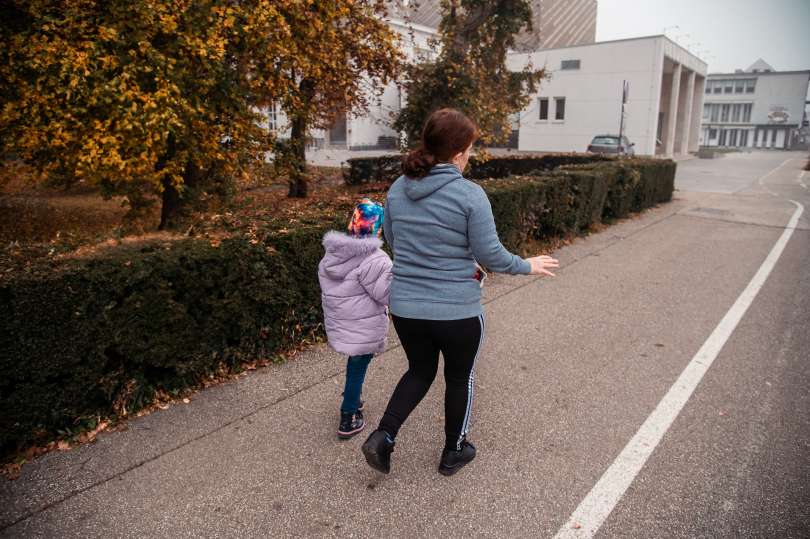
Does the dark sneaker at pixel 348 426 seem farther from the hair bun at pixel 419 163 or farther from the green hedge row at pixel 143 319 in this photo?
the hair bun at pixel 419 163

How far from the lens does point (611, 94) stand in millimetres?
35781

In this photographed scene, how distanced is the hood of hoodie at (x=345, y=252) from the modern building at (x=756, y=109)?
352 feet

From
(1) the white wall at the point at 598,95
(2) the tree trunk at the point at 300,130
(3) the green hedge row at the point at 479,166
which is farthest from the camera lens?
(1) the white wall at the point at 598,95

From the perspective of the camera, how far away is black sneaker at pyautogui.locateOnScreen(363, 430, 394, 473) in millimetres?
2836

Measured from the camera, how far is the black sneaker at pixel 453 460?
307cm

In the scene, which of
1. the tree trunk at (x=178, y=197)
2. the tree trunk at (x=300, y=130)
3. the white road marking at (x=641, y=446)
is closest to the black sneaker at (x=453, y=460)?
the white road marking at (x=641, y=446)

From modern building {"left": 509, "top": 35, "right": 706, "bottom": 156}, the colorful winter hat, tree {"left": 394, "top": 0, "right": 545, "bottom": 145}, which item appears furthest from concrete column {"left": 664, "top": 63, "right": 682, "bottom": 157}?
the colorful winter hat

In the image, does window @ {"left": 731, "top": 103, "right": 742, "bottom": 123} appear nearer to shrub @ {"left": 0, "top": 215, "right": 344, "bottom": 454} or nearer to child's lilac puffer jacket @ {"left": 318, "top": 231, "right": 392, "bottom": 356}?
shrub @ {"left": 0, "top": 215, "right": 344, "bottom": 454}

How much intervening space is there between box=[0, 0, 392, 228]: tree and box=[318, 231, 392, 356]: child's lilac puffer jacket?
3387 mm

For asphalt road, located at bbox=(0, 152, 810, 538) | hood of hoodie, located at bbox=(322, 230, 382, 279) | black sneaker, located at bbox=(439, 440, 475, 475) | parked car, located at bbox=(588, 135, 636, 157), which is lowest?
asphalt road, located at bbox=(0, 152, 810, 538)

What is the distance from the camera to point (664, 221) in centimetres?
1184

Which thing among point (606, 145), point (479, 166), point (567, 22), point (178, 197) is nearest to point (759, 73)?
point (567, 22)

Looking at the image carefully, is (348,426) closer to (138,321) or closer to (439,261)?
(439,261)

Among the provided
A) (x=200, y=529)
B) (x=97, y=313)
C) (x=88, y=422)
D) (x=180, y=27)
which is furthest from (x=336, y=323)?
(x=180, y=27)
